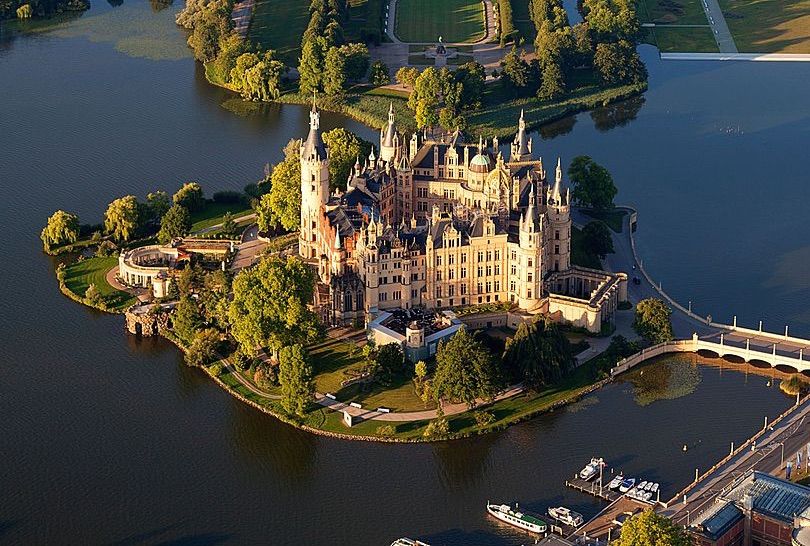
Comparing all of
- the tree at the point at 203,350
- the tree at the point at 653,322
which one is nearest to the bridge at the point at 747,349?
the tree at the point at 653,322

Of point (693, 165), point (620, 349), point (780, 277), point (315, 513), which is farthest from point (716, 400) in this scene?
point (693, 165)

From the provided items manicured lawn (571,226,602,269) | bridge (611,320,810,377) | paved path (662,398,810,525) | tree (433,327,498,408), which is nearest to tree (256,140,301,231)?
manicured lawn (571,226,602,269)

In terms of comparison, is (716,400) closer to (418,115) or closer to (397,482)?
(397,482)

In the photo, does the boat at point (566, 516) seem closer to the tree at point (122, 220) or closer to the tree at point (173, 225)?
the tree at point (173, 225)

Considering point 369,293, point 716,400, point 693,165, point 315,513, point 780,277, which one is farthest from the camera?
point 693,165

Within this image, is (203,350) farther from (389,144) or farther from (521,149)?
(521,149)

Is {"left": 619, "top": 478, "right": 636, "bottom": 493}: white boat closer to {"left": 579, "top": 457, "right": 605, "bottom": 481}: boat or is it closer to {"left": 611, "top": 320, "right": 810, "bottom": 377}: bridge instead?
{"left": 579, "top": 457, "right": 605, "bottom": 481}: boat
